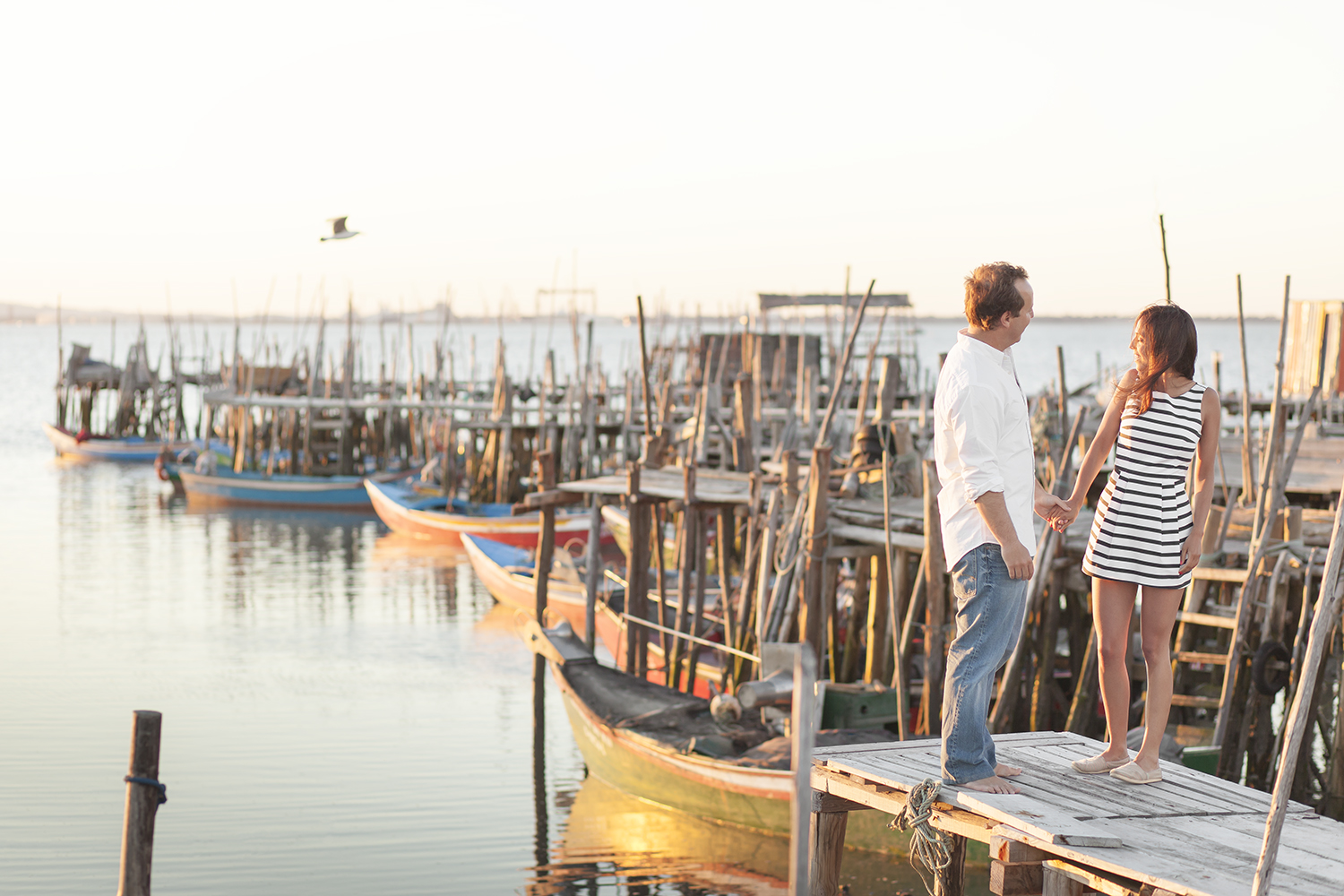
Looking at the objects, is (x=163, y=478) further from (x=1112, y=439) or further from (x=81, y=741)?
(x=1112, y=439)

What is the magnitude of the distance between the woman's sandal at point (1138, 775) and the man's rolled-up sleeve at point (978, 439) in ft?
4.50

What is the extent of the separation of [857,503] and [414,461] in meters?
24.2

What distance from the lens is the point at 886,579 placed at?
34.3 ft

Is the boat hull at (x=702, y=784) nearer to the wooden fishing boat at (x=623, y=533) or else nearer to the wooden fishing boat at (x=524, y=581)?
the wooden fishing boat at (x=524, y=581)

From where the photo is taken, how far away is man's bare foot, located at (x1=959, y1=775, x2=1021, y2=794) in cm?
455

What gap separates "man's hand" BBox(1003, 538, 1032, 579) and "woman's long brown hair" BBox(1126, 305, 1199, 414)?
77 centimetres

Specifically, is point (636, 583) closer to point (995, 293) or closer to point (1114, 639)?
point (1114, 639)

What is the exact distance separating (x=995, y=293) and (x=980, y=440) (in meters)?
0.49

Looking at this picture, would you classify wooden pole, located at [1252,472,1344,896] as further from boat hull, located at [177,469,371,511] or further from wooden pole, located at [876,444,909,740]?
boat hull, located at [177,469,371,511]

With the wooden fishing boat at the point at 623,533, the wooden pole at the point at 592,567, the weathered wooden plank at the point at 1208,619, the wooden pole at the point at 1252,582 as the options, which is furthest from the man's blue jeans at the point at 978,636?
the wooden fishing boat at the point at 623,533

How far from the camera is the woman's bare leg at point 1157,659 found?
181 inches

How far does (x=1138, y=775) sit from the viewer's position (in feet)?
15.7

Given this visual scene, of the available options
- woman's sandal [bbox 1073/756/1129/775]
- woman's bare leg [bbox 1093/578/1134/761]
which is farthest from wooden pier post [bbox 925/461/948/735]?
woman's bare leg [bbox 1093/578/1134/761]

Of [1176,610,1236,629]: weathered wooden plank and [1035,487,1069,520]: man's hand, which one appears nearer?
[1035,487,1069,520]: man's hand
